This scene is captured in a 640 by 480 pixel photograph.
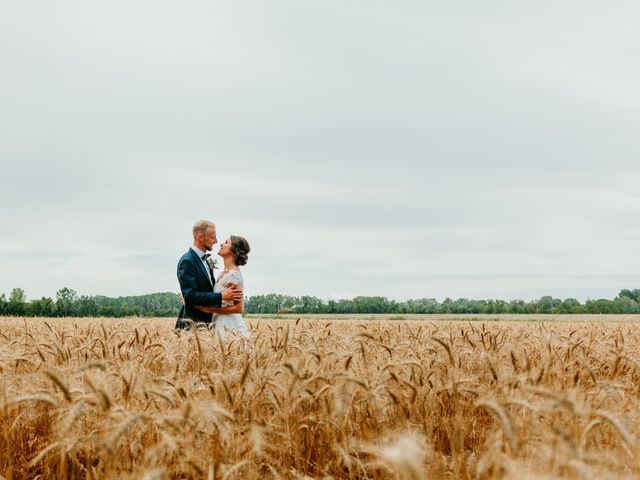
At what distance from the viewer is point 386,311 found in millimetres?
89312

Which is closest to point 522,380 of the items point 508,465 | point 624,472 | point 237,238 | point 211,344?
point 624,472

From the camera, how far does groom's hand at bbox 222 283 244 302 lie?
877 centimetres

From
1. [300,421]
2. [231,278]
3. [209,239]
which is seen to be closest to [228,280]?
[231,278]

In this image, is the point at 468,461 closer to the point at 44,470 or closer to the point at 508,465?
the point at 508,465

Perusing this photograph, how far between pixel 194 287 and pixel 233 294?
678 mm

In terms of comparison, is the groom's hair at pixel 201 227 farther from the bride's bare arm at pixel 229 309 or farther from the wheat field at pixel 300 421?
the wheat field at pixel 300 421

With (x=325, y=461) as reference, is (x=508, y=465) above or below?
above

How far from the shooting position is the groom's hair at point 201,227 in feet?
31.0

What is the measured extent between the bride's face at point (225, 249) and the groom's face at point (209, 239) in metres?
0.17

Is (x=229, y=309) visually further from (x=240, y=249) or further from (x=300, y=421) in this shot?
(x=300, y=421)

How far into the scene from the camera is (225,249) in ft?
30.8

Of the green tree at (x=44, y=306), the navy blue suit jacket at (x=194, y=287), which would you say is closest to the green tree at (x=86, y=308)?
the green tree at (x=44, y=306)

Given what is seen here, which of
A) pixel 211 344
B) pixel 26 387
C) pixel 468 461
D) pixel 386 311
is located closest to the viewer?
pixel 468 461

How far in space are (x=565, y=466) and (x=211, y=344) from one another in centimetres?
393
